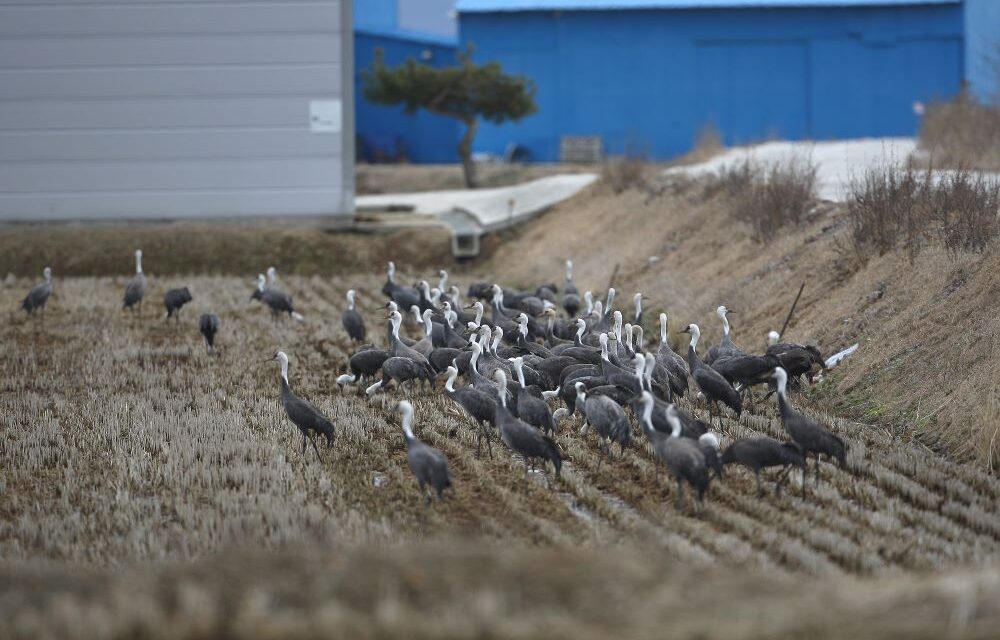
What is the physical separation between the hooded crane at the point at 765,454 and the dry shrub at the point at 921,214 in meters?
5.10

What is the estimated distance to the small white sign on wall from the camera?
25.6 meters

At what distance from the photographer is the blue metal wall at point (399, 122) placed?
136ft

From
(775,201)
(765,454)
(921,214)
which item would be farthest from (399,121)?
(765,454)

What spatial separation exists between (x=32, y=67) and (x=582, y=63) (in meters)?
18.6

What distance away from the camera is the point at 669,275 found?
1980 centimetres


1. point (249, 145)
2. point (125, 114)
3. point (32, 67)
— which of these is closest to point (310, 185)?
point (249, 145)

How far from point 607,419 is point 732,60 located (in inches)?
1214

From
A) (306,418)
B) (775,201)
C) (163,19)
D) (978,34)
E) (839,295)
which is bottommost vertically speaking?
(306,418)

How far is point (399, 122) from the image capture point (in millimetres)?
42312

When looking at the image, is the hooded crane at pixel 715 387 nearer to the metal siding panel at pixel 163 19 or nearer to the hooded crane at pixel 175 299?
the hooded crane at pixel 175 299

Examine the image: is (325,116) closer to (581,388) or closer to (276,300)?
(276,300)

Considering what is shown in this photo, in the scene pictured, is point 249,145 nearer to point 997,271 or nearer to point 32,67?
point 32,67

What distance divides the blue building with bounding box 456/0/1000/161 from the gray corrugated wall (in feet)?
49.7

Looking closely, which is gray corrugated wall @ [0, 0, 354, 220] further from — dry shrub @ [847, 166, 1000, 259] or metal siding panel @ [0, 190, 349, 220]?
dry shrub @ [847, 166, 1000, 259]
